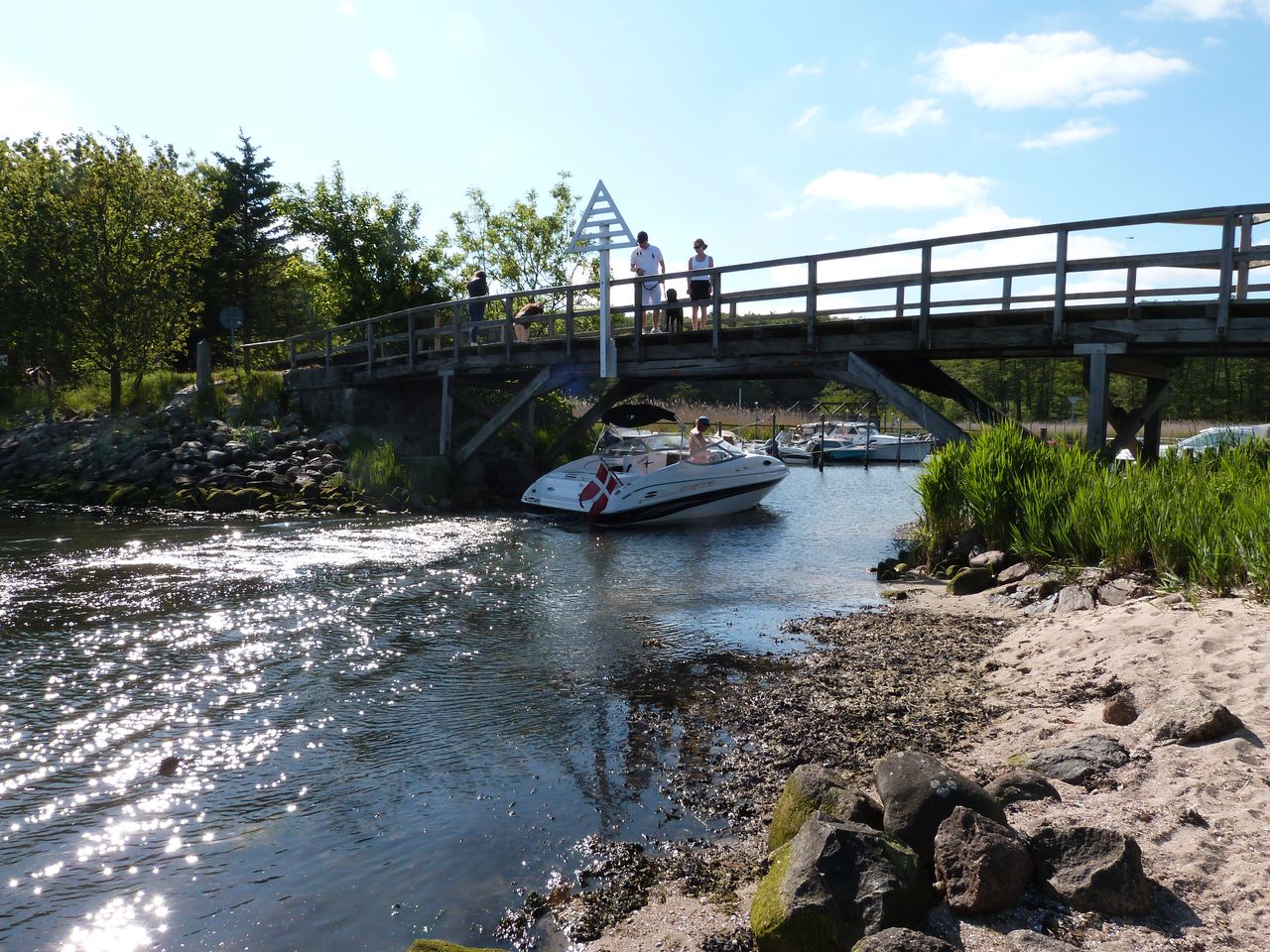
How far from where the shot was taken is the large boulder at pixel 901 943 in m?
3.22

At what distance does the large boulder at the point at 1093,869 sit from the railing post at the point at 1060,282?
32.4 feet

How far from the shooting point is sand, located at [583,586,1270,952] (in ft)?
11.4

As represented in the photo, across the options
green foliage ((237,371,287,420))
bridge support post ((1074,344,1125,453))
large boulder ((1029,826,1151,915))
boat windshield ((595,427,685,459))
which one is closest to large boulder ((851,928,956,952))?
large boulder ((1029,826,1151,915))

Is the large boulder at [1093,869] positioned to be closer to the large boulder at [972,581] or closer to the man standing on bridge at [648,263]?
the large boulder at [972,581]

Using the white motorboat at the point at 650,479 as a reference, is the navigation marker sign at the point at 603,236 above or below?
above

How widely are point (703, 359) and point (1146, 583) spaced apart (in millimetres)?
9882

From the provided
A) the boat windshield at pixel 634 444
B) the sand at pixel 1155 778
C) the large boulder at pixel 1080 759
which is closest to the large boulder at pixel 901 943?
the sand at pixel 1155 778

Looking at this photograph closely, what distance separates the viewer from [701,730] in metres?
6.33

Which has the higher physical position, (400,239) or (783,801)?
(400,239)

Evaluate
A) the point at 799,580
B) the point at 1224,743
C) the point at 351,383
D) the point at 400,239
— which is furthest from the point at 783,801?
the point at 400,239

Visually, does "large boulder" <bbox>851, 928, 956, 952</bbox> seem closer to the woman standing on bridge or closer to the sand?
the sand

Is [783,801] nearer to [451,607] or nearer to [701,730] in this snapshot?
[701,730]

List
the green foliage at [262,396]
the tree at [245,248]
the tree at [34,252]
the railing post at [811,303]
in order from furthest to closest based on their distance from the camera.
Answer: the tree at [245,248] < the tree at [34,252] < the green foliage at [262,396] < the railing post at [811,303]

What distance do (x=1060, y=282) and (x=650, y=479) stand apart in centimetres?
827
